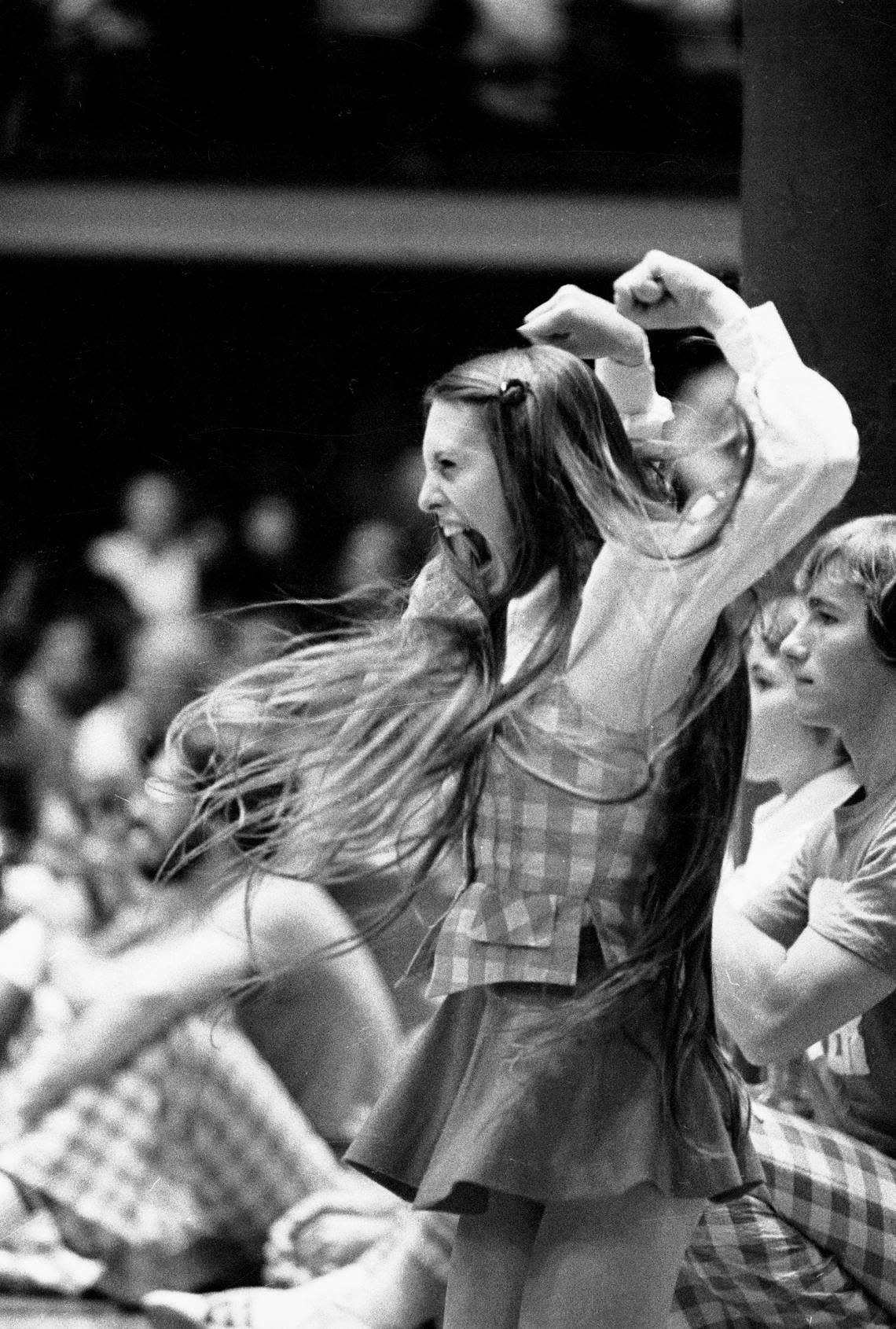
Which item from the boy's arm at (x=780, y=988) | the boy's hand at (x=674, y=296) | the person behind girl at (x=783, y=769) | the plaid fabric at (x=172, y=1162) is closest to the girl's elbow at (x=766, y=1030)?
the boy's arm at (x=780, y=988)

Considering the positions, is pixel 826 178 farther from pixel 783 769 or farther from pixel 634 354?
pixel 783 769

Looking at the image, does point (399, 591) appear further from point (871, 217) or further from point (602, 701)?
point (871, 217)

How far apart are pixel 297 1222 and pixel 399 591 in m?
0.35

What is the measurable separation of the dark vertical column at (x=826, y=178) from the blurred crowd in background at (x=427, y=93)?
0.02 metres

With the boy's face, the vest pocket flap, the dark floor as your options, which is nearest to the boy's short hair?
the boy's face

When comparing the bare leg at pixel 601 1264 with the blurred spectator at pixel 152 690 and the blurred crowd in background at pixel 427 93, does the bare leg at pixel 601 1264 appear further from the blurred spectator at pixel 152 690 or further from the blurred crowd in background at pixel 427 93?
the blurred crowd in background at pixel 427 93

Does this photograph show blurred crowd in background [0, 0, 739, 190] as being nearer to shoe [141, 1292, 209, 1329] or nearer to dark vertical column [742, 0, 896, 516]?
dark vertical column [742, 0, 896, 516]

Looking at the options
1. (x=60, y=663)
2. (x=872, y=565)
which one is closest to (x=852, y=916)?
(x=872, y=565)

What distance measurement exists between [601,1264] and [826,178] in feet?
1.81

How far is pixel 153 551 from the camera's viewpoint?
3.35ft

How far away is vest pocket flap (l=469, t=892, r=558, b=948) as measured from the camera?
2.89ft

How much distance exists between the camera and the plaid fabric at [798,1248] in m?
1.04

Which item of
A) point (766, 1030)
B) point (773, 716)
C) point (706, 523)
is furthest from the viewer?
point (773, 716)

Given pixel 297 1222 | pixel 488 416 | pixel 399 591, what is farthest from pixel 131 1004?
pixel 488 416
